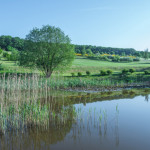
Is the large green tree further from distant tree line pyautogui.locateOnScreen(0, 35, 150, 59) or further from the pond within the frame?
distant tree line pyautogui.locateOnScreen(0, 35, 150, 59)

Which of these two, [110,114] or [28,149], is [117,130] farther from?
[28,149]

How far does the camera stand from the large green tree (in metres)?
24.1

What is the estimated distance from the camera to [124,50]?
8762 cm

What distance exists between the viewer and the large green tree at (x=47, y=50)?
24141mm

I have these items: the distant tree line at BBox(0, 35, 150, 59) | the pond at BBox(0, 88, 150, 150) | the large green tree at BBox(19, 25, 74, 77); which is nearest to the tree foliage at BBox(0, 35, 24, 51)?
the distant tree line at BBox(0, 35, 150, 59)

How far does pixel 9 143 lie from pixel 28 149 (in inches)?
30.1

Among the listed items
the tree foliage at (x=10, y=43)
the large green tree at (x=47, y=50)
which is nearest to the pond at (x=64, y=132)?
the large green tree at (x=47, y=50)

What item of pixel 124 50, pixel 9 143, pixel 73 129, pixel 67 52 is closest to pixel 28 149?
pixel 9 143

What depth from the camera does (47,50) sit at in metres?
24.4

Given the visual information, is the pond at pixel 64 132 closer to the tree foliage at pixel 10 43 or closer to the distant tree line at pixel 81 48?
the distant tree line at pixel 81 48

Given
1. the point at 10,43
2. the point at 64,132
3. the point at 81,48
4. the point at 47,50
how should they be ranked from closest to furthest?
the point at 64,132, the point at 47,50, the point at 10,43, the point at 81,48

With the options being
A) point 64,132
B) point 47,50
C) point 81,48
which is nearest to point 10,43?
point 81,48

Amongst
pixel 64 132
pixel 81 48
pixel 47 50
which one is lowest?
pixel 64 132

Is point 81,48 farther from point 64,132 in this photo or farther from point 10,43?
point 64,132
